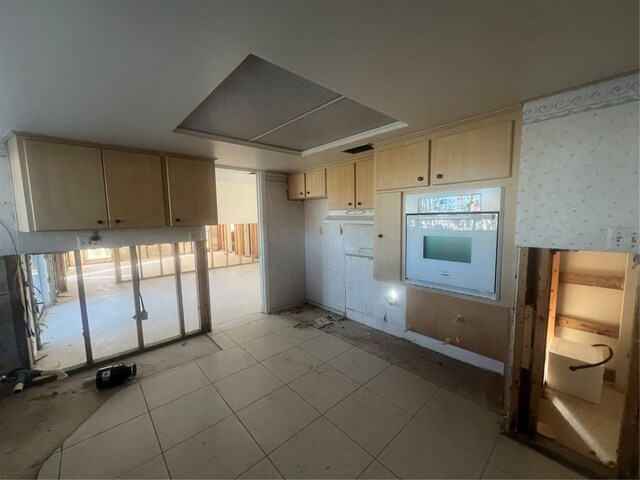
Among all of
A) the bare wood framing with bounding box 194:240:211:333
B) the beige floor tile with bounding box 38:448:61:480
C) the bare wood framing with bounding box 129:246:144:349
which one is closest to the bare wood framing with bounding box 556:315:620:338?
the bare wood framing with bounding box 194:240:211:333

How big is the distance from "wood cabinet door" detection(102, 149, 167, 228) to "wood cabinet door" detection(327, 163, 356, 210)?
7.08 ft

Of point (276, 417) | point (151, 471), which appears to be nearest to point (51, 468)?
point (151, 471)

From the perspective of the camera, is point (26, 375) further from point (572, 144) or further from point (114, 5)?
point (572, 144)

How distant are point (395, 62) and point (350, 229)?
254 centimetres

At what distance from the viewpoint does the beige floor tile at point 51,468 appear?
5.23 feet

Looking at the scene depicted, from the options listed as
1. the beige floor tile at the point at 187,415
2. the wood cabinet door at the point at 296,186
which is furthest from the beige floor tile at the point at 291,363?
the wood cabinet door at the point at 296,186

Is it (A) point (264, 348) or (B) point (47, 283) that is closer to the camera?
(A) point (264, 348)

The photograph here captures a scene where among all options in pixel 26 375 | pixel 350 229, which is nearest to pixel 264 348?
pixel 350 229

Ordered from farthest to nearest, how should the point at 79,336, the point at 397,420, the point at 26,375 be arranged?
the point at 79,336
the point at 26,375
the point at 397,420

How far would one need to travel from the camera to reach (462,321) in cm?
259

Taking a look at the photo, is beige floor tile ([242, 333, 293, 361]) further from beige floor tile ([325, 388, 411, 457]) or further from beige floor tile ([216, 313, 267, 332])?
beige floor tile ([325, 388, 411, 457])

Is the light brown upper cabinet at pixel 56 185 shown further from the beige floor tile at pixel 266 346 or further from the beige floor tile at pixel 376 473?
the beige floor tile at pixel 376 473

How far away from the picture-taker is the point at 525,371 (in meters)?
1.86

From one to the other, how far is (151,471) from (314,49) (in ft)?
8.75
